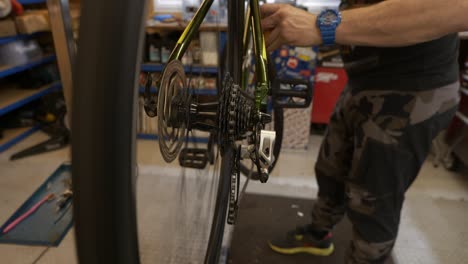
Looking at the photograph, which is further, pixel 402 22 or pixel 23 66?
pixel 23 66

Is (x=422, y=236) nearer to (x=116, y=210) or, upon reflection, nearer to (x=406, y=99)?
(x=406, y=99)

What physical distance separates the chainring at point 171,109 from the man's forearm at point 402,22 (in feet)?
1.13

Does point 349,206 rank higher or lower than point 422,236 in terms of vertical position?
higher

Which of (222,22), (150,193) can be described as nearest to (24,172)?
(150,193)

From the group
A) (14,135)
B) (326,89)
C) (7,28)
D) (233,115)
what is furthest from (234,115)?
(14,135)

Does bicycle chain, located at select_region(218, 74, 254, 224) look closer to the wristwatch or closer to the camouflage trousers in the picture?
the wristwatch

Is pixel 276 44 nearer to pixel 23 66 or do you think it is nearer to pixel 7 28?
pixel 7 28

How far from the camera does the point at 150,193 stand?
149 cm

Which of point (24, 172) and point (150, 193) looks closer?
point (150, 193)

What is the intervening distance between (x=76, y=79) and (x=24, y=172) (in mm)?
1696

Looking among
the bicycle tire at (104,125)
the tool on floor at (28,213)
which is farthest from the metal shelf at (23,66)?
the bicycle tire at (104,125)

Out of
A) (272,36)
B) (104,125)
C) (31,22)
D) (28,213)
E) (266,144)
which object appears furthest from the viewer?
(31,22)

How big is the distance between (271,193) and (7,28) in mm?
1538

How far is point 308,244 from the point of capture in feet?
3.81
